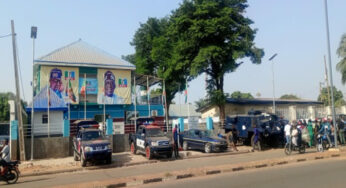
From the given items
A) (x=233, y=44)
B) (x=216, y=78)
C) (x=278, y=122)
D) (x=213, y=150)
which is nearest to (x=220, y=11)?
(x=233, y=44)

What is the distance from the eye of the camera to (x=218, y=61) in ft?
106

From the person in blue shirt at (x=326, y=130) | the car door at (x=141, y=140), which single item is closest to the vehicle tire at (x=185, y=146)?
the car door at (x=141, y=140)

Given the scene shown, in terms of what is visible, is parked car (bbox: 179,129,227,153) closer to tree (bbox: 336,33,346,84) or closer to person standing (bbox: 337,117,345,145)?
person standing (bbox: 337,117,345,145)

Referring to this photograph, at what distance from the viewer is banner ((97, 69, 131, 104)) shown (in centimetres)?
3028

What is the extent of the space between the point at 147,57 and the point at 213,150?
97.2 ft

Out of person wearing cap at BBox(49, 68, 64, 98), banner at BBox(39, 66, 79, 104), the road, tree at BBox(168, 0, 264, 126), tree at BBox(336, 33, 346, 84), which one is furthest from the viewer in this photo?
tree at BBox(336, 33, 346, 84)

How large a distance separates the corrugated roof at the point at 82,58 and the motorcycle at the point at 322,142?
19.4 m

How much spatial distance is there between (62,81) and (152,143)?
50.4ft

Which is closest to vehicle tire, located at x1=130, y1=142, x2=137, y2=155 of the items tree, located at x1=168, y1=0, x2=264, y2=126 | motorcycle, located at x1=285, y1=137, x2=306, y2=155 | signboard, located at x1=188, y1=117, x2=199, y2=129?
signboard, located at x1=188, y1=117, x2=199, y2=129

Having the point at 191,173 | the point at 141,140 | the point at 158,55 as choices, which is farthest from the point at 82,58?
the point at 191,173

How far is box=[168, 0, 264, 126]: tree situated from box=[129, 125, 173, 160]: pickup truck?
563 inches

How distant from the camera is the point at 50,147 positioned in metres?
19.0

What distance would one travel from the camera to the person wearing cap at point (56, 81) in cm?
2819

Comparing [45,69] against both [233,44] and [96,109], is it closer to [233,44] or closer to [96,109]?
[96,109]
